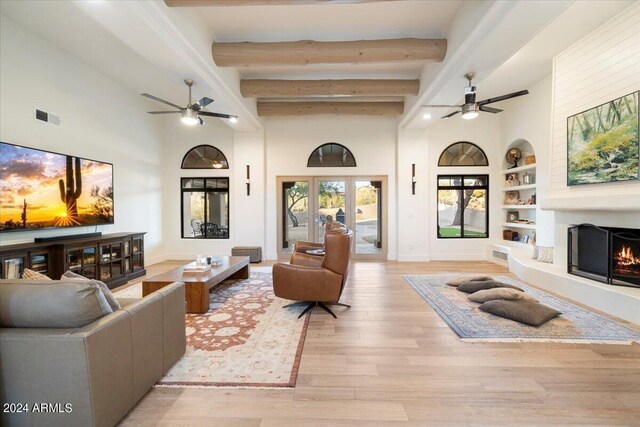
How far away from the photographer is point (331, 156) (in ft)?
23.7

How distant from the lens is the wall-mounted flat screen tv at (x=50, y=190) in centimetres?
357

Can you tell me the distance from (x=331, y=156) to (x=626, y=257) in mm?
5514

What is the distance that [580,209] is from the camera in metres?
4.03

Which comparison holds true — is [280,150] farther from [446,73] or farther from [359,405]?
[359,405]

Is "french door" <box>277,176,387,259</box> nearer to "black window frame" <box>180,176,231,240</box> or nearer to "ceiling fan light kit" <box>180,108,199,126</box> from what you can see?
"black window frame" <box>180,176,231,240</box>

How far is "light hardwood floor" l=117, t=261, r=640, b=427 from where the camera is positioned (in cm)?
182

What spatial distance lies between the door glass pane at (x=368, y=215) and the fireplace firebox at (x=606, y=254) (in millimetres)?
3748

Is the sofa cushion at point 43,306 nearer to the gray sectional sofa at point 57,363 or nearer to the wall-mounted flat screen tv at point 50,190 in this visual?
the gray sectional sofa at point 57,363

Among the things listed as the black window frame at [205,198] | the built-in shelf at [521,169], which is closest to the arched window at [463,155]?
the built-in shelf at [521,169]

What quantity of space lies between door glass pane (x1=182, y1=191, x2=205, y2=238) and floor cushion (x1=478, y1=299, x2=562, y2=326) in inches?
258

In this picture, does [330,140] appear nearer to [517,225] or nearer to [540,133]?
[540,133]

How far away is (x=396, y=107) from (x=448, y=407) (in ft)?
→ 19.7

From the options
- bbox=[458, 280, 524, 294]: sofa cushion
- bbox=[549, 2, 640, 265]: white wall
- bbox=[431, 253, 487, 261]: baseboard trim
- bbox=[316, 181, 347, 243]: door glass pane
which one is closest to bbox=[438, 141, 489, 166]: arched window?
bbox=[431, 253, 487, 261]: baseboard trim

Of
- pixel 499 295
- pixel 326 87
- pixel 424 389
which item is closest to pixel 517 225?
pixel 499 295
